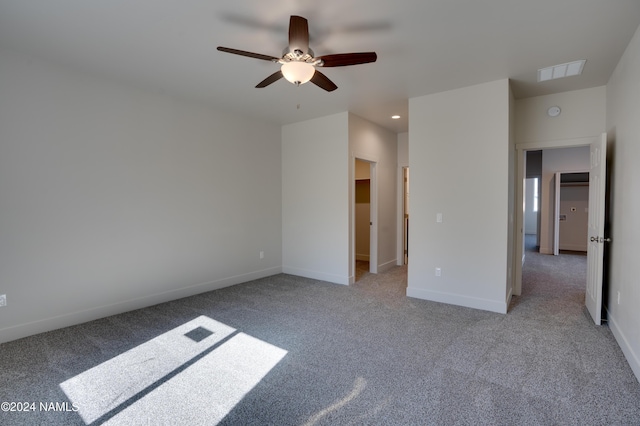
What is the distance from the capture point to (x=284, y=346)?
2.82 metres

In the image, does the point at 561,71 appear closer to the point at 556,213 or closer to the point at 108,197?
the point at 108,197

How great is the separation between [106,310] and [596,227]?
548 centimetres

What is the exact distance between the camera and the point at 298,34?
225cm

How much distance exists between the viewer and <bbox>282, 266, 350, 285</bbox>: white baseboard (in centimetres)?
494

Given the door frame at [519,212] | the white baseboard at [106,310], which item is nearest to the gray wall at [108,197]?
the white baseboard at [106,310]

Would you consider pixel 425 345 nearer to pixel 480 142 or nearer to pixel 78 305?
pixel 480 142

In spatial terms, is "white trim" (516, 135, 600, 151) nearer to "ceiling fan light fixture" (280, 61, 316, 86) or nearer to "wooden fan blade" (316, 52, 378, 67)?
"wooden fan blade" (316, 52, 378, 67)

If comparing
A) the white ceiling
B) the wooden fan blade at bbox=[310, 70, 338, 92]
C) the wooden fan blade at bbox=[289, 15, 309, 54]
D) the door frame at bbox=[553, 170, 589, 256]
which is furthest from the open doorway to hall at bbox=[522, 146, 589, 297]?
the wooden fan blade at bbox=[289, 15, 309, 54]

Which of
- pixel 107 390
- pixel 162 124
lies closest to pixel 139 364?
pixel 107 390

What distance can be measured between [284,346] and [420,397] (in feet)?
4.04

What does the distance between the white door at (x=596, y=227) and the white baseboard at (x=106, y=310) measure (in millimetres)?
4473

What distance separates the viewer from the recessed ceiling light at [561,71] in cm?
318

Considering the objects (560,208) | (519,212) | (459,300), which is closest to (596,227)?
(519,212)

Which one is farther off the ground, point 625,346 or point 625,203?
point 625,203
